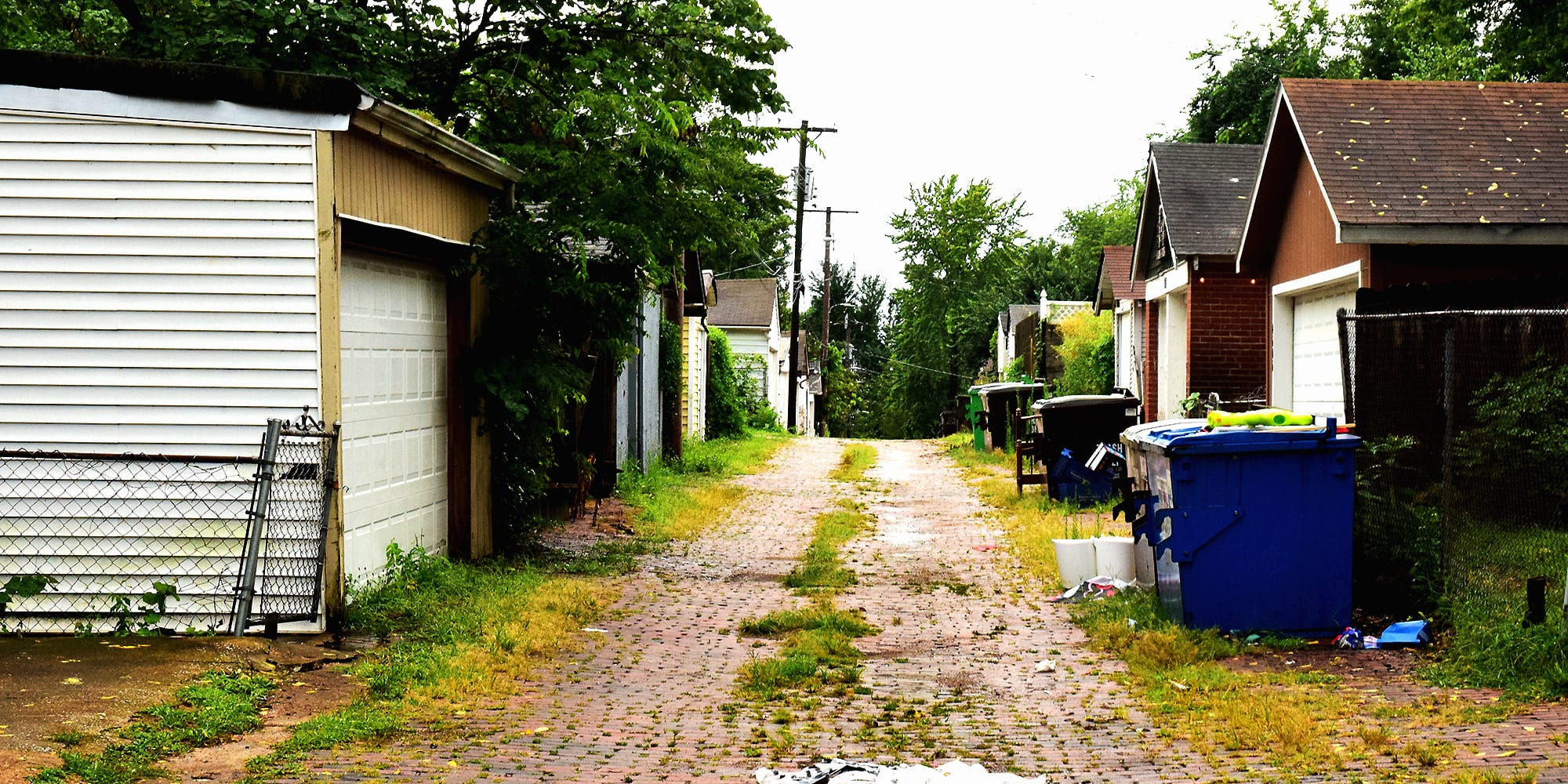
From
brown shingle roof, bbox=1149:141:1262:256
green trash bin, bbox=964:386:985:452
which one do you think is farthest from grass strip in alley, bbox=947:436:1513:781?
green trash bin, bbox=964:386:985:452

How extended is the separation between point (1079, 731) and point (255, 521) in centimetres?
466

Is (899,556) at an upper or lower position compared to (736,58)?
lower

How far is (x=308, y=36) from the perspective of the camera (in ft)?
40.2

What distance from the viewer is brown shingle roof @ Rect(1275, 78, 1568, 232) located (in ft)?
39.5

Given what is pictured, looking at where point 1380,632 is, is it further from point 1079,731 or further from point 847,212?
point 847,212

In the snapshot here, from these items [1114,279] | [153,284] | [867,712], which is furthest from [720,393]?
[867,712]

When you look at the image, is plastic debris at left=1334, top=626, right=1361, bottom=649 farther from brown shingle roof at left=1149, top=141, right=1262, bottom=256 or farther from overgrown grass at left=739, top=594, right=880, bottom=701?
brown shingle roof at left=1149, top=141, right=1262, bottom=256

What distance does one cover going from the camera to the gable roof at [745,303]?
45688 millimetres

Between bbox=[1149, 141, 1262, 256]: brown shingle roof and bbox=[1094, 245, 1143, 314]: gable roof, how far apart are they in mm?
3397

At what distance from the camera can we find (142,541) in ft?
26.1

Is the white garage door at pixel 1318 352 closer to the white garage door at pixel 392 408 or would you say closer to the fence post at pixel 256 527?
the white garage door at pixel 392 408

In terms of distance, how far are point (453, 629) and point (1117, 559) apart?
4977 mm

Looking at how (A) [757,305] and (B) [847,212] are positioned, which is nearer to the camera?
(A) [757,305]

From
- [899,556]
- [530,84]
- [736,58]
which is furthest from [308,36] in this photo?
[899,556]
